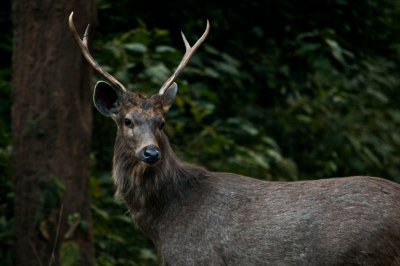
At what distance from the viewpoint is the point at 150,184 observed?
5891mm

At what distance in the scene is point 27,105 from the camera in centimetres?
721

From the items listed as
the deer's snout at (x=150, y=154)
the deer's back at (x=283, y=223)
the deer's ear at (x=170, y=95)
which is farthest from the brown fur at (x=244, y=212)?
the deer's ear at (x=170, y=95)

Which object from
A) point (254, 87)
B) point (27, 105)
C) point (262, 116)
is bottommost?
point (262, 116)

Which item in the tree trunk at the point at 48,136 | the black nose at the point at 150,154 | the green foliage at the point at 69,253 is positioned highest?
the black nose at the point at 150,154

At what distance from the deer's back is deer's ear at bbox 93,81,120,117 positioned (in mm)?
1020

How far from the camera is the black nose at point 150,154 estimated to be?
18.1ft

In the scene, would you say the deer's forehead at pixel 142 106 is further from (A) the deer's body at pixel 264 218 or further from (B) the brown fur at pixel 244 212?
(A) the deer's body at pixel 264 218

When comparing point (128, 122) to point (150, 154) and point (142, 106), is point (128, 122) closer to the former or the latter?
point (142, 106)

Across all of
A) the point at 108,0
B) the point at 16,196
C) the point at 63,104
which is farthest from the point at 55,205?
the point at 108,0

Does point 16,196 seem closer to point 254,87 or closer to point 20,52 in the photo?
point 20,52

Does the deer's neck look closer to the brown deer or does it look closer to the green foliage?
the brown deer

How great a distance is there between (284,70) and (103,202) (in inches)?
135

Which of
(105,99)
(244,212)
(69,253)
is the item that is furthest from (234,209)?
(69,253)

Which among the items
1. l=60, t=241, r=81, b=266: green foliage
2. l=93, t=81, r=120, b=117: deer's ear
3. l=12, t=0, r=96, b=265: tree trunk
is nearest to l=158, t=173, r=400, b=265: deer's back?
l=93, t=81, r=120, b=117: deer's ear
